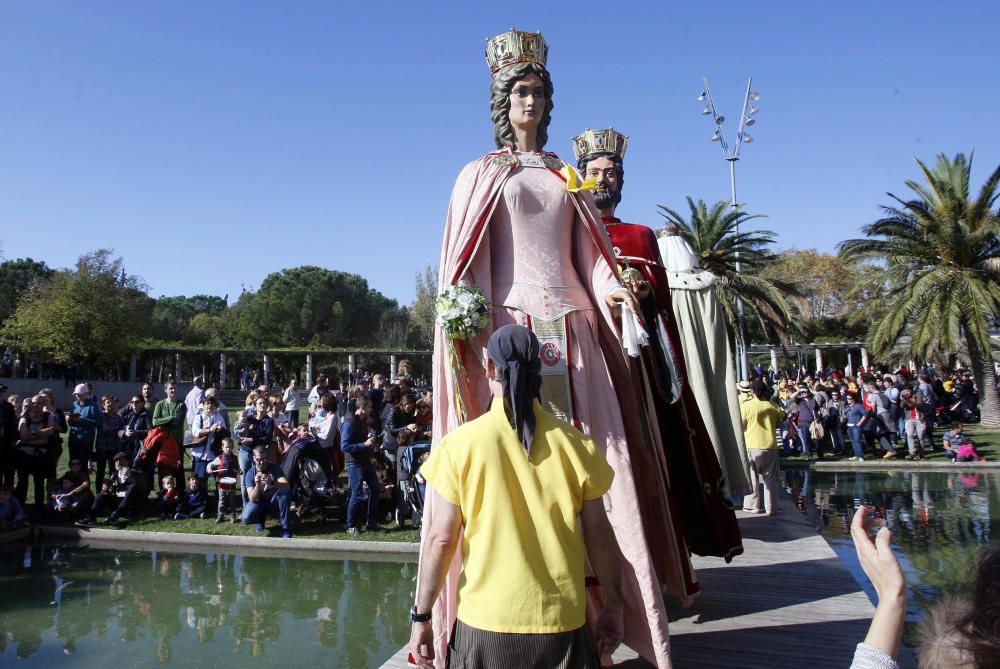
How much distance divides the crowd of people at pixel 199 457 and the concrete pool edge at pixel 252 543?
13.8 inches

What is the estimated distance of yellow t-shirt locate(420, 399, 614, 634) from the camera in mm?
2086

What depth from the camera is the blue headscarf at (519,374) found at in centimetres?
216

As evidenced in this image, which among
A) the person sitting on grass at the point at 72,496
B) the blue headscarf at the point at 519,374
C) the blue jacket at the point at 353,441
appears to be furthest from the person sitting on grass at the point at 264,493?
the blue headscarf at the point at 519,374

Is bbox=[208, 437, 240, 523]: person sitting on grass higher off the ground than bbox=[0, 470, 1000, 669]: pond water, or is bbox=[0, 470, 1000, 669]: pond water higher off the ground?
bbox=[208, 437, 240, 523]: person sitting on grass

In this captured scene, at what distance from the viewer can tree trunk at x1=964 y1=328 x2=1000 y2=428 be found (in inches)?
737

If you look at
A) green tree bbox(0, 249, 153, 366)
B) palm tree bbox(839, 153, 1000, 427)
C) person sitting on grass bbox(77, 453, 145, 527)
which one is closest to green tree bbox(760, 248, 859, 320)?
palm tree bbox(839, 153, 1000, 427)


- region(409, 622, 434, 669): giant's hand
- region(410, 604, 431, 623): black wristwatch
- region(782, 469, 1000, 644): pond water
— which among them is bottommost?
region(782, 469, 1000, 644): pond water

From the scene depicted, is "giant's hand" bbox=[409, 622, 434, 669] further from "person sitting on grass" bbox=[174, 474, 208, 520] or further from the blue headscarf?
"person sitting on grass" bbox=[174, 474, 208, 520]

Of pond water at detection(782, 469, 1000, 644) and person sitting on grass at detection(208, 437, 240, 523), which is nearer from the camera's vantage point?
pond water at detection(782, 469, 1000, 644)

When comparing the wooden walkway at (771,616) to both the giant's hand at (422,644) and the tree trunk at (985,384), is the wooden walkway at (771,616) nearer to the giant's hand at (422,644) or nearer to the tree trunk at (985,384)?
the giant's hand at (422,644)

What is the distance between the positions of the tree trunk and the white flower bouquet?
19503 millimetres

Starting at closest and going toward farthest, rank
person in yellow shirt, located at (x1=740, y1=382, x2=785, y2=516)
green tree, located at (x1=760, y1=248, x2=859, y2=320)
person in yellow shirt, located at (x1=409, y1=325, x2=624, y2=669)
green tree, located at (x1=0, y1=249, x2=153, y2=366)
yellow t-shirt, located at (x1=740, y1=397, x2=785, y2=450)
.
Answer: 1. person in yellow shirt, located at (x1=409, y1=325, x2=624, y2=669)
2. person in yellow shirt, located at (x1=740, y1=382, x2=785, y2=516)
3. yellow t-shirt, located at (x1=740, y1=397, x2=785, y2=450)
4. green tree, located at (x1=0, y1=249, x2=153, y2=366)
5. green tree, located at (x1=760, y1=248, x2=859, y2=320)

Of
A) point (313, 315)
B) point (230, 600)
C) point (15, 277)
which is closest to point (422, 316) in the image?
point (313, 315)

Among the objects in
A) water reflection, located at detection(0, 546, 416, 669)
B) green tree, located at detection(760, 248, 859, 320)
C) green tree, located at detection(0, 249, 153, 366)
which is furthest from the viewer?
green tree, located at detection(760, 248, 859, 320)
